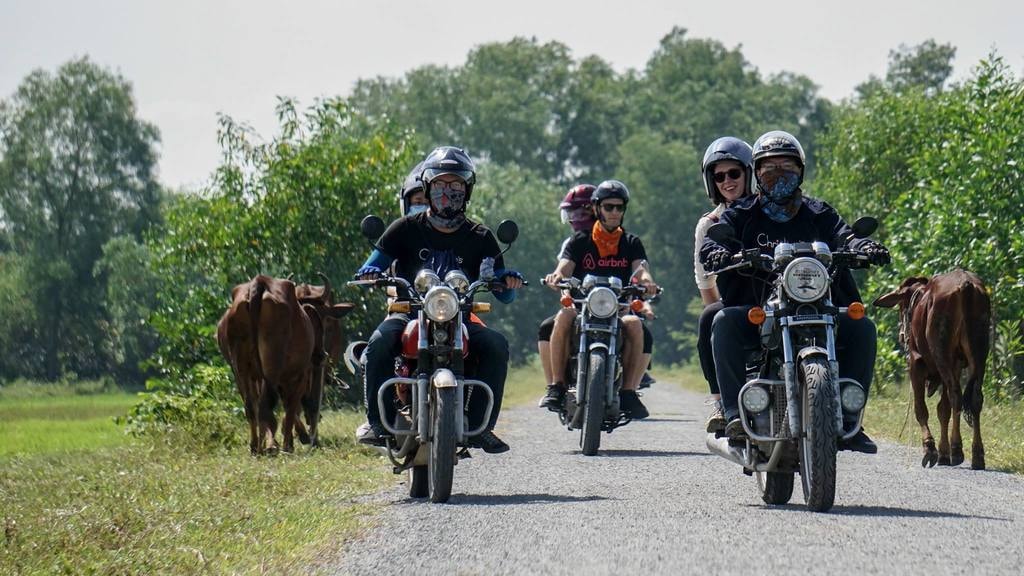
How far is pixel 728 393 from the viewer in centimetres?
877

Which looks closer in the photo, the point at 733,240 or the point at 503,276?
the point at 733,240

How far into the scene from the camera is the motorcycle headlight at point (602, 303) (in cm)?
1391

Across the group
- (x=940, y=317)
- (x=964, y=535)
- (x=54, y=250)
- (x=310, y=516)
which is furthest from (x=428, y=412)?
(x=54, y=250)

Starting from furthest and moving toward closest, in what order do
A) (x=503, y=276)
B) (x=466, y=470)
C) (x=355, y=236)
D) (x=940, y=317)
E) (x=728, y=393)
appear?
(x=355, y=236) → (x=940, y=317) → (x=466, y=470) → (x=503, y=276) → (x=728, y=393)

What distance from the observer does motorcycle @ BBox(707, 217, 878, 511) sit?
8.04 meters

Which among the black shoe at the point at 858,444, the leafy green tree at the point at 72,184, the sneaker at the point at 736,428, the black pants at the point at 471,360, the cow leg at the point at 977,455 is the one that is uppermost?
the leafy green tree at the point at 72,184

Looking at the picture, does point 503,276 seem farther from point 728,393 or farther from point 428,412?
point 728,393

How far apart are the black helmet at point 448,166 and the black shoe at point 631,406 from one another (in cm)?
443

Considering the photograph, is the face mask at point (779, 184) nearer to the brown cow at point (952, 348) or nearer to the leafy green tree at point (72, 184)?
the brown cow at point (952, 348)

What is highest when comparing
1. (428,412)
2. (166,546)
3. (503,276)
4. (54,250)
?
(54,250)

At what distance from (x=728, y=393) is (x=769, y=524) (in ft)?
3.76

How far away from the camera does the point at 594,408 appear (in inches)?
521

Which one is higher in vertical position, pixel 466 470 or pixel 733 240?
pixel 733 240

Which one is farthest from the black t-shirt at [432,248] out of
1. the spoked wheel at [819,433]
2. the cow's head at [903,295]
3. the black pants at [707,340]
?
the cow's head at [903,295]
